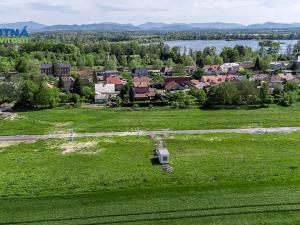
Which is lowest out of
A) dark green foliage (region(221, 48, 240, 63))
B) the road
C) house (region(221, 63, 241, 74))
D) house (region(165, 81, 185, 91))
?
the road

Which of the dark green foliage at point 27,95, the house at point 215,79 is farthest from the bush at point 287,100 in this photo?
the dark green foliage at point 27,95

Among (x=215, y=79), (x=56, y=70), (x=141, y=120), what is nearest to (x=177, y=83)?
(x=215, y=79)

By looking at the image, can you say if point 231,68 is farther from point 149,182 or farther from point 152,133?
point 149,182

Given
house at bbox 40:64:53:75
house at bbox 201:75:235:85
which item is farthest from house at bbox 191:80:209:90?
house at bbox 40:64:53:75

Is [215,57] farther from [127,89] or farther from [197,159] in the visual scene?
[197,159]

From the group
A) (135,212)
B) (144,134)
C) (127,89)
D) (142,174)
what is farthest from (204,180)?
(127,89)

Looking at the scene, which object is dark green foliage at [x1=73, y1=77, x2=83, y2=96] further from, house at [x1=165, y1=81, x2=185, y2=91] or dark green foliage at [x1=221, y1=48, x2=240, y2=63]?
dark green foliage at [x1=221, y1=48, x2=240, y2=63]
